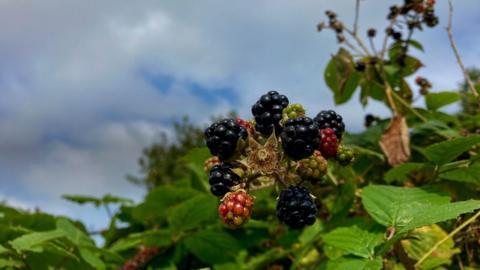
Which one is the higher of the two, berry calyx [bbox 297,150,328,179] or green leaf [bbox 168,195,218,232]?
green leaf [bbox 168,195,218,232]

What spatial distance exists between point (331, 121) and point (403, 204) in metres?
0.43

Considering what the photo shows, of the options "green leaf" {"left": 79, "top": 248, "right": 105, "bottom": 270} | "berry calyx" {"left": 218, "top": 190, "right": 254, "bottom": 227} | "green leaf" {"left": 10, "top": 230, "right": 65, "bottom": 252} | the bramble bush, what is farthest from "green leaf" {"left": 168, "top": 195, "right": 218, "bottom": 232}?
"berry calyx" {"left": 218, "top": 190, "right": 254, "bottom": 227}

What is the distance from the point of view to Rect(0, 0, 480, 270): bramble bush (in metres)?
1.54

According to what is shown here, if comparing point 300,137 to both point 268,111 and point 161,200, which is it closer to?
point 268,111

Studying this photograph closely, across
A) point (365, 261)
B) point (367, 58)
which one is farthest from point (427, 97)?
point (365, 261)

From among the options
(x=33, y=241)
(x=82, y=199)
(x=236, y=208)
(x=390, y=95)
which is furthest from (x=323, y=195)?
(x=82, y=199)

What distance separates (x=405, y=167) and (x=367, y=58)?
1.22 metres

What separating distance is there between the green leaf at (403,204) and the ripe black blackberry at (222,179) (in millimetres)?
542

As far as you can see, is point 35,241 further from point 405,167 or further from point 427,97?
point 427,97

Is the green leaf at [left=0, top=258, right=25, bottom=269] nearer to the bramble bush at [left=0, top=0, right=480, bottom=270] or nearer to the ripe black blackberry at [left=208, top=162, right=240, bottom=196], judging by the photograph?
the bramble bush at [left=0, top=0, right=480, bottom=270]

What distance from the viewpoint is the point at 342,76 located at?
3420 millimetres

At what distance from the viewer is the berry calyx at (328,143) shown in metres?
1.68

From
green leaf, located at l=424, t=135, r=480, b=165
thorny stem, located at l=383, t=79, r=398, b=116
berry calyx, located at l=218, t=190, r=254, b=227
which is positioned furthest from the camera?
thorny stem, located at l=383, t=79, r=398, b=116

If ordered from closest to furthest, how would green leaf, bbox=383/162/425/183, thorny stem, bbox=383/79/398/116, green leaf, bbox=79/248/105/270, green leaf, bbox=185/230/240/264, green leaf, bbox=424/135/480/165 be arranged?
green leaf, bbox=424/135/480/165 < green leaf, bbox=383/162/425/183 < green leaf, bbox=79/248/105/270 < green leaf, bbox=185/230/240/264 < thorny stem, bbox=383/79/398/116
